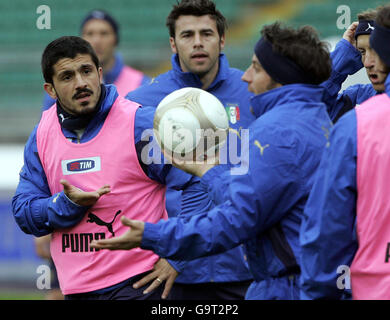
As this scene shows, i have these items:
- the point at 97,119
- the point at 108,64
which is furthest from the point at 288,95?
the point at 108,64

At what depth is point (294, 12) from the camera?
14789 mm

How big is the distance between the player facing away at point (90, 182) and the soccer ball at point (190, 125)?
2.09 ft

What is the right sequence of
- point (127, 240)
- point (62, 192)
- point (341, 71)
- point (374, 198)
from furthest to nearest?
point (341, 71) → point (62, 192) → point (127, 240) → point (374, 198)

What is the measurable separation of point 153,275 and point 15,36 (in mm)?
10929

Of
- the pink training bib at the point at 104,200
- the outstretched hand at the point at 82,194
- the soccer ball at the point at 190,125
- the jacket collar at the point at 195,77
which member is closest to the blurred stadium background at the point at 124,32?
the jacket collar at the point at 195,77

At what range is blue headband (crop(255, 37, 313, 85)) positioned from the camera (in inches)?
145

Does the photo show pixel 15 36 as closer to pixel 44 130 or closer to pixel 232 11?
pixel 232 11

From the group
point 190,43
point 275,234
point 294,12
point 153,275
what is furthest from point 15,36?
point 275,234

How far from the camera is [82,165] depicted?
15.5 feet

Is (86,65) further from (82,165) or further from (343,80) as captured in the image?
(343,80)

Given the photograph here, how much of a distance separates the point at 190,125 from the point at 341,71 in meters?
1.75

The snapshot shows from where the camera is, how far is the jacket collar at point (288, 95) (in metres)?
3.65

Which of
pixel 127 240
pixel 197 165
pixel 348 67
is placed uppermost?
pixel 348 67

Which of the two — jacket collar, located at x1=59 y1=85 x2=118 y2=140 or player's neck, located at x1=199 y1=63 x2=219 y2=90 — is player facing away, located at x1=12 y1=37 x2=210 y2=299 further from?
player's neck, located at x1=199 y1=63 x2=219 y2=90
